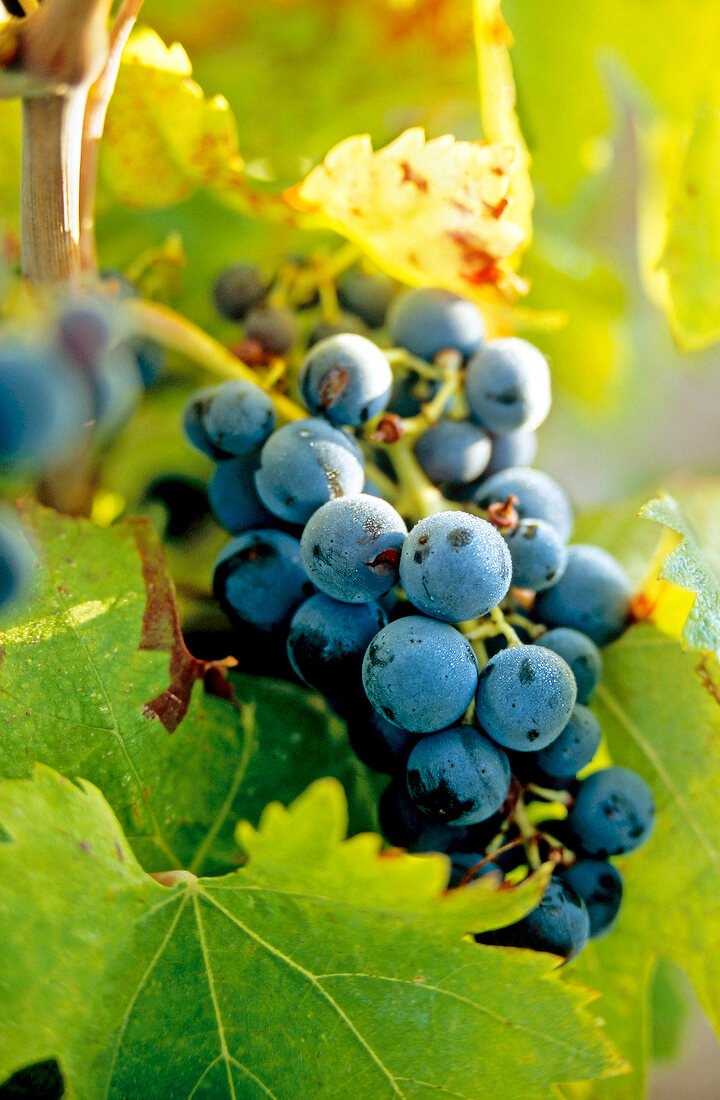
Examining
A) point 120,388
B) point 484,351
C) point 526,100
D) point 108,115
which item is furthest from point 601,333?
point 120,388

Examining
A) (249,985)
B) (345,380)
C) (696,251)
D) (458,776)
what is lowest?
(249,985)

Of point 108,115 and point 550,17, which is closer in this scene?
point 108,115

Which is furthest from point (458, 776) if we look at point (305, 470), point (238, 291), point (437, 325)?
point (238, 291)

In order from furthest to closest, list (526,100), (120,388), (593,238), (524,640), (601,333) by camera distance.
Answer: (593,238) → (601,333) → (526,100) → (524,640) → (120,388)

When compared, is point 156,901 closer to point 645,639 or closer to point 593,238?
point 645,639

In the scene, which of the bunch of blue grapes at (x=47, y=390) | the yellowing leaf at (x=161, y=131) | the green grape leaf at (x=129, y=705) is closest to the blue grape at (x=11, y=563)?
the bunch of blue grapes at (x=47, y=390)

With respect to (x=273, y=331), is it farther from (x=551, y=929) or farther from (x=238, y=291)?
(x=551, y=929)

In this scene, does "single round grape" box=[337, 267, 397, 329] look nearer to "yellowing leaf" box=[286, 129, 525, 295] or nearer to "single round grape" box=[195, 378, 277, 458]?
"yellowing leaf" box=[286, 129, 525, 295]
